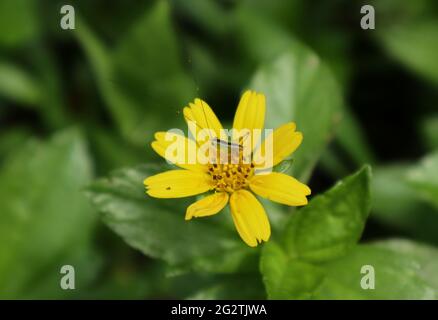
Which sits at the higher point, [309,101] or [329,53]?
[329,53]

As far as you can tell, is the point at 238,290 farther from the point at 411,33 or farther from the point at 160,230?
the point at 411,33

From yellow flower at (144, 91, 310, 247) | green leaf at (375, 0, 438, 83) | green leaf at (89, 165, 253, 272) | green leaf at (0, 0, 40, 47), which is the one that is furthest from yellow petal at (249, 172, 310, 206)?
green leaf at (0, 0, 40, 47)

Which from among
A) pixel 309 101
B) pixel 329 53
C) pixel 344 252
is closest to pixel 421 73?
pixel 329 53

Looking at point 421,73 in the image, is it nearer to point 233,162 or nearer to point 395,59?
point 395,59

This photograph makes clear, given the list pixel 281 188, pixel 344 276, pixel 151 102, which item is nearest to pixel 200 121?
pixel 281 188

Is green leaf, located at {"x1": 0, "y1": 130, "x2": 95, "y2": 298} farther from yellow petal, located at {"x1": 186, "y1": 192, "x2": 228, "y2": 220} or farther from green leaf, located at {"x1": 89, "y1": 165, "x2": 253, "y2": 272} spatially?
yellow petal, located at {"x1": 186, "y1": 192, "x2": 228, "y2": 220}
